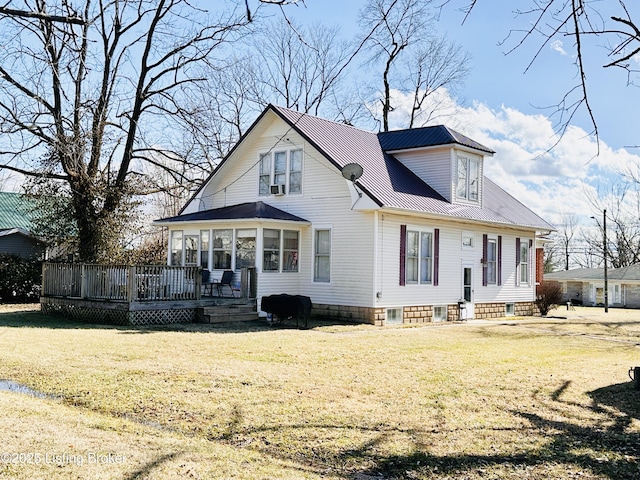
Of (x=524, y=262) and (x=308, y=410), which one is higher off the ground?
(x=524, y=262)

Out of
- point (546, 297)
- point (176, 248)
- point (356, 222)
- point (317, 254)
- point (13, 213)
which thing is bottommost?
point (546, 297)

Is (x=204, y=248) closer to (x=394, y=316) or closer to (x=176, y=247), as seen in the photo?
(x=176, y=247)

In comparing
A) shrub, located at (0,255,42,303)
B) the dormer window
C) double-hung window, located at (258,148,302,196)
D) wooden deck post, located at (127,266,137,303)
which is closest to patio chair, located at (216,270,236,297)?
double-hung window, located at (258,148,302,196)

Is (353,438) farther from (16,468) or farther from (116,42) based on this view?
(116,42)

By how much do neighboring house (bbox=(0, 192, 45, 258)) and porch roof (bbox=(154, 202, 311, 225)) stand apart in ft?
35.2

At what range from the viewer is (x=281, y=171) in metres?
22.4

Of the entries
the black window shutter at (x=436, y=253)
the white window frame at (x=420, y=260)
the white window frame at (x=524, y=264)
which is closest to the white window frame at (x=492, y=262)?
the white window frame at (x=524, y=264)

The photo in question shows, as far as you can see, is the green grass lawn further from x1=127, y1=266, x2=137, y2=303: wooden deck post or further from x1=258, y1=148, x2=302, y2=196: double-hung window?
x1=258, y1=148, x2=302, y2=196: double-hung window

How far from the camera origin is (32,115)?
65.1ft

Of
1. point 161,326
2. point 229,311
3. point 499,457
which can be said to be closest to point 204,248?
point 229,311

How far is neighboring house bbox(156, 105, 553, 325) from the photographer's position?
19.8 metres

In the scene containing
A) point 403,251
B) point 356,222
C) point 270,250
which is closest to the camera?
point 356,222

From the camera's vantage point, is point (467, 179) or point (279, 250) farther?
point (467, 179)

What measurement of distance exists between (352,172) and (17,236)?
20.1 metres
